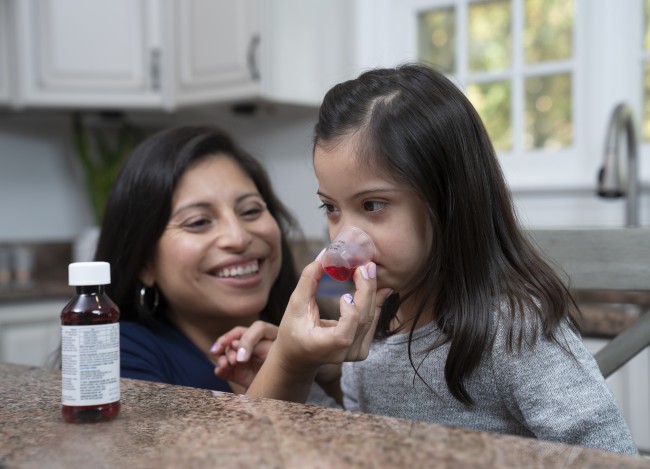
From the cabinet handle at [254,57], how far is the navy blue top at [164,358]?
169 cm

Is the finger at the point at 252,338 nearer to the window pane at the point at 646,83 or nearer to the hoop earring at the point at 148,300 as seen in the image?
the hoop earring at the point at 148,300

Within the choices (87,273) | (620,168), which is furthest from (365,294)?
(620,168)

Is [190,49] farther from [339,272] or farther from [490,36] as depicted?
[339,272]

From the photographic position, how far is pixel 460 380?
2.93 ft

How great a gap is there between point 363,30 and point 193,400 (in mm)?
2512

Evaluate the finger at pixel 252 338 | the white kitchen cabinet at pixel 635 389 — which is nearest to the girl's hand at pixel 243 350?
the finger at pixel 252 338

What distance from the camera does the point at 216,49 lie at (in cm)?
304

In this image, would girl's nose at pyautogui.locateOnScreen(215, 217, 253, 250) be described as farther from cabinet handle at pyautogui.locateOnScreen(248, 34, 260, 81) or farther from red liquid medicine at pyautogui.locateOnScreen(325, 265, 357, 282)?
cabinet handle at pyautogui.locateOnScreen(248, 34, 260, 81)

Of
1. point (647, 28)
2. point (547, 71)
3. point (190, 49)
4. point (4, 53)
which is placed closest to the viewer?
point (647, 28)

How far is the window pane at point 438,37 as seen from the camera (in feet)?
9.57

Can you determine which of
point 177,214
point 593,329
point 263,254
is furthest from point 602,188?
point 177,214

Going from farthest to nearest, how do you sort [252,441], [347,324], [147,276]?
[147,276], [347,324], [252,441]

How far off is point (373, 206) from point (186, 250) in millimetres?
→ 507

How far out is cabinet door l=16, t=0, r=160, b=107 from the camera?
9.97 ft
